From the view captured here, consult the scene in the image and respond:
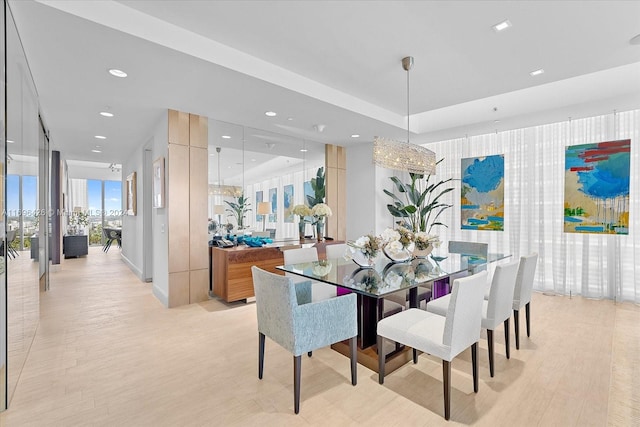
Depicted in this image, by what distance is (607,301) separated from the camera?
13.9 feet

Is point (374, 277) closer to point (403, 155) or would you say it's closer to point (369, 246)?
point (369, 246)

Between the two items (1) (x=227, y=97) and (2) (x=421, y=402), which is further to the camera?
(1) (x=227, y=97)

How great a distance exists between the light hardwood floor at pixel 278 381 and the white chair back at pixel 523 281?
0.45 metres

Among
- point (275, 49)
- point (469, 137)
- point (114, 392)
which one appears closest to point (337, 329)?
point (114, 392)

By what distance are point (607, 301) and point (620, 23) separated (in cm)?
359

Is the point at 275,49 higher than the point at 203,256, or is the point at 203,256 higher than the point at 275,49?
the point at 275,49

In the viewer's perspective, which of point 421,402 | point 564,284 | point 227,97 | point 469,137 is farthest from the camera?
point 469,137

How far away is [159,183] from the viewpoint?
437 centimetres

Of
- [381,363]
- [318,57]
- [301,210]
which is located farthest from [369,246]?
[301,210]

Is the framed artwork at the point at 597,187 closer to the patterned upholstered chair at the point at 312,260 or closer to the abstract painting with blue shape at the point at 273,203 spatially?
the patterned upholstered chair at the point at 312,260

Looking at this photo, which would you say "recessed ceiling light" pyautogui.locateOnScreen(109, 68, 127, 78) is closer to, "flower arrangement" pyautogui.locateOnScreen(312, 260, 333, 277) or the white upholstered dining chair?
"flower arrangement" pyautogui.locateOnScreen(312, 260, 333, 277)

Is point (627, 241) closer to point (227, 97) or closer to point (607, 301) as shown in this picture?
point (607, 301)

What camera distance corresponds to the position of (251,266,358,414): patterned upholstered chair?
1.98 meters

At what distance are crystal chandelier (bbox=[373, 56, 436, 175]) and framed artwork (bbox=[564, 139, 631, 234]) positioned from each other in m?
2.40
